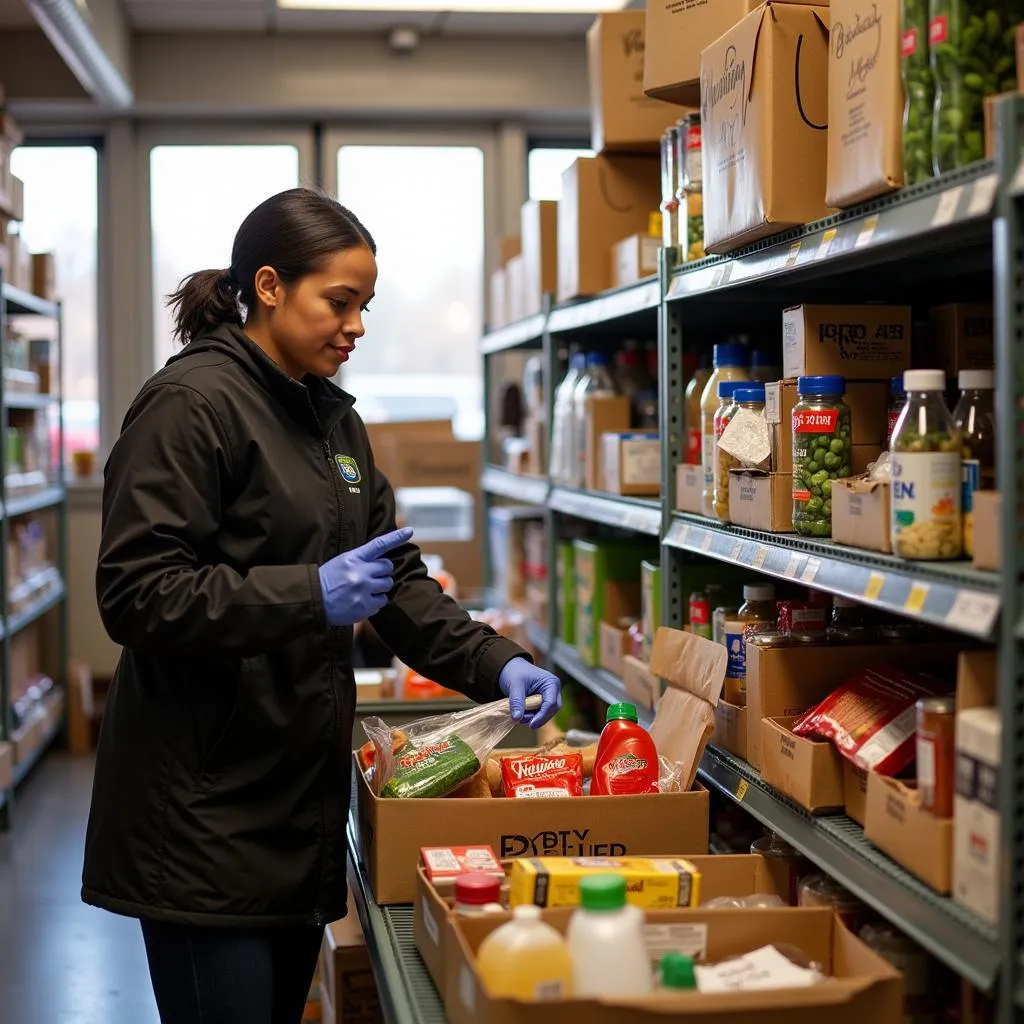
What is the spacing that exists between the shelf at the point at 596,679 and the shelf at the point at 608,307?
0.92 meters

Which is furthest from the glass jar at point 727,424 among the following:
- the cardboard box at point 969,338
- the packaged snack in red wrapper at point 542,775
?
the packaged snack in red wrapper at point 542,775

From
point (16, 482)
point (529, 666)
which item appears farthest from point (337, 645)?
point (16, 482)

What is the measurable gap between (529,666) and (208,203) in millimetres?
5547

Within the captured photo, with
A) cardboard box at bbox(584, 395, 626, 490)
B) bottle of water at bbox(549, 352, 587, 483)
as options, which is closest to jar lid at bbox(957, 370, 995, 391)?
cardboard box at bbox(584, 395, 626, 490)

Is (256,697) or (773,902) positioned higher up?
(256,697)

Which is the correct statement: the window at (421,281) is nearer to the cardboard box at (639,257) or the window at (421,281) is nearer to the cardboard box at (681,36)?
the cardboard box at (639,257)

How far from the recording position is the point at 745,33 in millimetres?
2234

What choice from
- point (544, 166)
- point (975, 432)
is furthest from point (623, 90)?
point (544, 166)

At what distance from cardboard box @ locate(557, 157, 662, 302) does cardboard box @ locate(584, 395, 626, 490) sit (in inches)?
12.7

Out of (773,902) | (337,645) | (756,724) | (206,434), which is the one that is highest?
(206,434)

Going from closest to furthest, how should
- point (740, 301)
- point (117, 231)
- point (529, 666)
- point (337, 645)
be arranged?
point (337, 645)
point (529, 666)
point (740, 301)
point (117, 231)

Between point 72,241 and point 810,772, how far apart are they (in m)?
6.38

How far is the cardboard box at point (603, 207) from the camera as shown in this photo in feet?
12.4

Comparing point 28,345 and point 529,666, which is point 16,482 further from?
point 529,666
